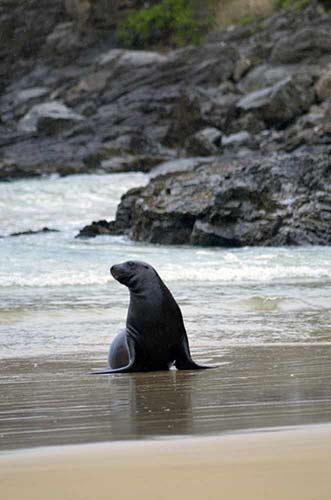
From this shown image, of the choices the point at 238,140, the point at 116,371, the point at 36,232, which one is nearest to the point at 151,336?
the point at 116,371

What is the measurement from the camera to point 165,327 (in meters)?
7.26

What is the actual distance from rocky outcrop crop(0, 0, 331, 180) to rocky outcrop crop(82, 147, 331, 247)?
21.7ft

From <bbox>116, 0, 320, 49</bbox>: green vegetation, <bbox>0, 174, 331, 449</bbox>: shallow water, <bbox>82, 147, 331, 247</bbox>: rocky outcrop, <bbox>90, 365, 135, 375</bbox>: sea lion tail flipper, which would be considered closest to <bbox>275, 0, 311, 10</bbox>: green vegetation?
<bbox>116, 0, 320, 49</bbox>: green vegetation

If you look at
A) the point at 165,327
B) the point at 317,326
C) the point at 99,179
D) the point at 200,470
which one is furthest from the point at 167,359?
the point at 99,179

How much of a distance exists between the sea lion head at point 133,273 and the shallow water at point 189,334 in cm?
57

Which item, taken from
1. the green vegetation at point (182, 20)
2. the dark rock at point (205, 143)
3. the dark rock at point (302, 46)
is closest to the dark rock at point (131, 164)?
the dark rock at point (205, 143)

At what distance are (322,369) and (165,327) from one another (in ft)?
3.78

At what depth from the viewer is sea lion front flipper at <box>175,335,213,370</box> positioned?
6.94 m

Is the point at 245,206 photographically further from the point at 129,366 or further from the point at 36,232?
the point at 129,366

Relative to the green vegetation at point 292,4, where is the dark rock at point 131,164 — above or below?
below

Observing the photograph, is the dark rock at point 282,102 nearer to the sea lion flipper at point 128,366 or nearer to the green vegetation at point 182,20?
the green vegetation at point 182,20

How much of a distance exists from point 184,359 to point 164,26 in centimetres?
3695

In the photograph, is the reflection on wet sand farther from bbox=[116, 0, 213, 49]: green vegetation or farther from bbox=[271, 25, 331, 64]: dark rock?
bbox=[116, 0, 213, 49]: green vegetation

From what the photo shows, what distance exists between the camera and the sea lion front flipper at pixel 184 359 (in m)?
6.94
